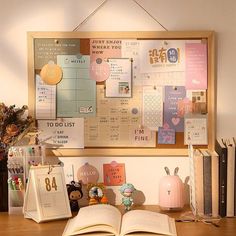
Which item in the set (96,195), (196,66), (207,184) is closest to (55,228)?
(96,195)

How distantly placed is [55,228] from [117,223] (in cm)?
24

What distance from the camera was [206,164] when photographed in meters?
1.80

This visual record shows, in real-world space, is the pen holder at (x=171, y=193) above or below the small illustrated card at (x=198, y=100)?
below

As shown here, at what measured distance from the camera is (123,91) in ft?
6.53

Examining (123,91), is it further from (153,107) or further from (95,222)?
(95,222)

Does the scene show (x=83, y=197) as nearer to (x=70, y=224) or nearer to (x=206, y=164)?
(x=70, y=224)

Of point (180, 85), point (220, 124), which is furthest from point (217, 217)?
point (180, 85)

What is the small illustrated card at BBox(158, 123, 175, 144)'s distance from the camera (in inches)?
78.4

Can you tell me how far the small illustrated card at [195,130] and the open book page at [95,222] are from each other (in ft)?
1.62

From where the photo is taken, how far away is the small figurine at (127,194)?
187cm

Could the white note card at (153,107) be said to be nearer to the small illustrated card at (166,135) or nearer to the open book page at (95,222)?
the small illustrated card at (166,135)

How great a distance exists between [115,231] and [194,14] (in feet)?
3.28

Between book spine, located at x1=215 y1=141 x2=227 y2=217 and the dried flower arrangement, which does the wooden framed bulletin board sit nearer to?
the dried flower arrangement

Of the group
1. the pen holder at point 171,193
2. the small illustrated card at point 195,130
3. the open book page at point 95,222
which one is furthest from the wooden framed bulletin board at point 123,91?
the open book page at point 95,222
